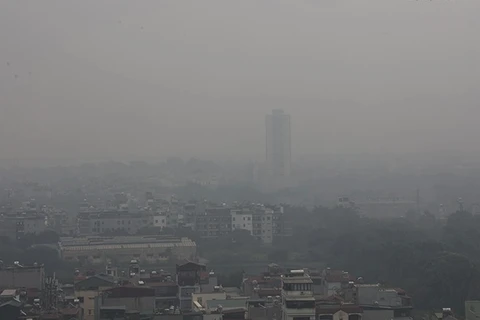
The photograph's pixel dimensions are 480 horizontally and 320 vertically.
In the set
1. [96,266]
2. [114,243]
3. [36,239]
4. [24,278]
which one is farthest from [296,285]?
[36,239]

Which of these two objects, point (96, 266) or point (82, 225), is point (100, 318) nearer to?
point (96, 266)

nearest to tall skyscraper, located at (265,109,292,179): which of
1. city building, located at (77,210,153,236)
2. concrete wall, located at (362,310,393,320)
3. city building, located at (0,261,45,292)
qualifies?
city building, located at (77,210,153,236)

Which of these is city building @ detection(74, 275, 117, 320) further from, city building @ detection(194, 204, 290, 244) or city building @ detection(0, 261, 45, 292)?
city building @ detection(194, 204, 290, 244)

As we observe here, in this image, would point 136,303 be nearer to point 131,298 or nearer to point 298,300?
point 131,298

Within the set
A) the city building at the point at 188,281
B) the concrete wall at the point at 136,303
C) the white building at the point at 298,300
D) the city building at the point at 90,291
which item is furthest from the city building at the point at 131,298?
the white building at the point at 298,300

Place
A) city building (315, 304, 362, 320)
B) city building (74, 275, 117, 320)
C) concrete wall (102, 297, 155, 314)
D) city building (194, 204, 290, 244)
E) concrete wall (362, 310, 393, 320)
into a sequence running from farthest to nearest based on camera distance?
city building (194, 204, 290, 244) → city building (74, 275, 117, 320) → concrete wall (102, 297, 155, 314) → concrete wall (362, 310, 393, 320) → city building (315, 304, 362, 320)
